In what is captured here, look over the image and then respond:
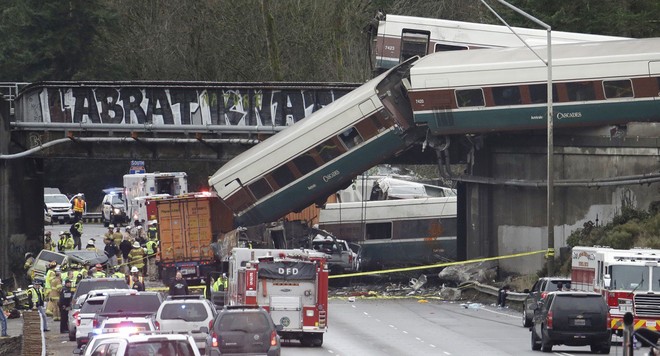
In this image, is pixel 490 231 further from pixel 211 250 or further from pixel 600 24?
pixel 600 24

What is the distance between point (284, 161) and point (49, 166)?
150ft

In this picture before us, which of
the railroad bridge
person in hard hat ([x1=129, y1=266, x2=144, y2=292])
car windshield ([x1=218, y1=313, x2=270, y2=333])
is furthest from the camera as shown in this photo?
the railroad bridge

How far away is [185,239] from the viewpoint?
49875mm

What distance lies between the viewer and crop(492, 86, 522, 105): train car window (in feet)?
151

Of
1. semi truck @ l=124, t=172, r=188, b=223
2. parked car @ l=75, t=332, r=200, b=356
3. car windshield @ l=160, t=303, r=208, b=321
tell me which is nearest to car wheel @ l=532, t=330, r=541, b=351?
car windshield @ l=160, t=303, r=208, b=321

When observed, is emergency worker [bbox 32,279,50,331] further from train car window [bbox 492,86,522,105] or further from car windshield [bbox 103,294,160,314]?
train car window [bbox 492,86,522,105]

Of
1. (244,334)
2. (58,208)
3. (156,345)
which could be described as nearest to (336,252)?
(244,334)

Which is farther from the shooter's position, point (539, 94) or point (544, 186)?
point (544, 186)

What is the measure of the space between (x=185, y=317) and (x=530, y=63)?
1911cm

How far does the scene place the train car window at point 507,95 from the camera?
151 ft

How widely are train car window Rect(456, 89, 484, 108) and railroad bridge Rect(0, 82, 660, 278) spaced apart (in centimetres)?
383

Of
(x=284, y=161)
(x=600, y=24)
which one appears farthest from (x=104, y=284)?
(x=600, y=24)

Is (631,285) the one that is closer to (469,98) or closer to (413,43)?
(469,98)

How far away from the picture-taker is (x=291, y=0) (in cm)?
7300
